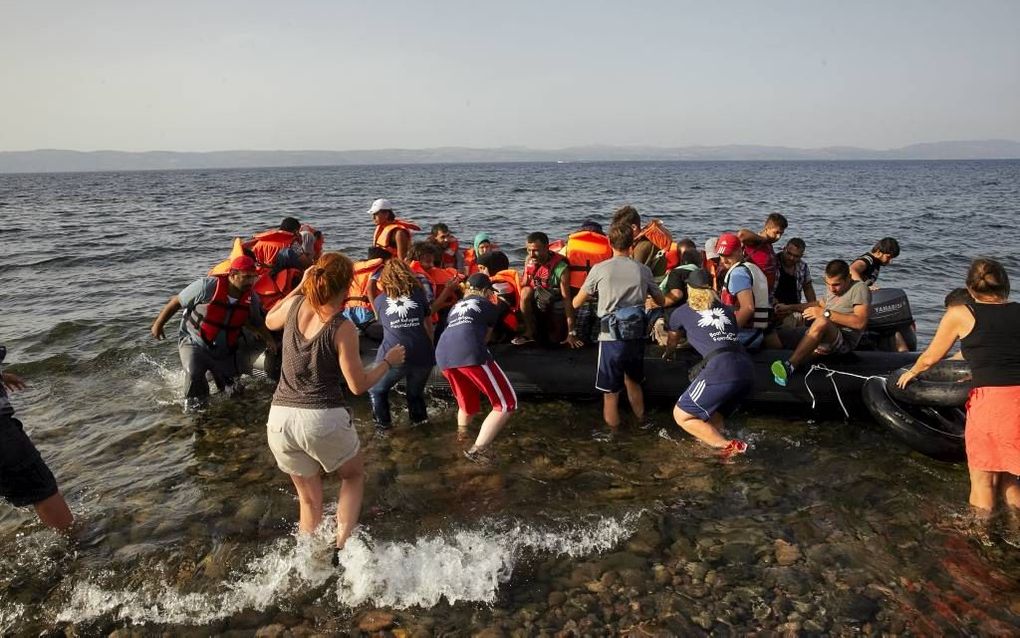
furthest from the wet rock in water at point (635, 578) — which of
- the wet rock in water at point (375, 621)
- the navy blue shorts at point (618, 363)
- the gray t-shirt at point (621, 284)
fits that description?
the gray t-shirt at point (621, 284)

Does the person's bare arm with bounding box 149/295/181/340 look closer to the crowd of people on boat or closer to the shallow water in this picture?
the crowd of people on boat

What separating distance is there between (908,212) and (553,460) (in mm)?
33262

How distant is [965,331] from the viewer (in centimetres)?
A: 415

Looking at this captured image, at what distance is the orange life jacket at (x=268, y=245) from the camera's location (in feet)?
24.8

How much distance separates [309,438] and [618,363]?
3146 mm

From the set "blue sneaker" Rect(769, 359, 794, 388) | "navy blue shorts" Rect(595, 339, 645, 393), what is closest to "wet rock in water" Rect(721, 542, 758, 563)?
"navy blue shorts" Rect(595, 339, 645, 393)

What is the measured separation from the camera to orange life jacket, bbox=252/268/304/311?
7.37 meters

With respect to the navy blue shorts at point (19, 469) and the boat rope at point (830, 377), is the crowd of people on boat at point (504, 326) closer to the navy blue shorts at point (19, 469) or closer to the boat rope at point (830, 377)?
the navy blue shorts at point (19, 469)

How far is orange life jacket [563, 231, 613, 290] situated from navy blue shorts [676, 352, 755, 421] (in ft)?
6.15

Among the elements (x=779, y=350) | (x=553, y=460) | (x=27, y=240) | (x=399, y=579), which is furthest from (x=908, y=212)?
(x=27, y=240)

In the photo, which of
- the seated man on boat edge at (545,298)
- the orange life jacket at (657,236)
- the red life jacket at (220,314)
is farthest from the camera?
the orange life jacket at (657,236)

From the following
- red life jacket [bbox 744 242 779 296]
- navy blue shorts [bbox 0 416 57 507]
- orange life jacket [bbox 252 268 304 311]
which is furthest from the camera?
orange life jacket [bbox 252 268 304 311]

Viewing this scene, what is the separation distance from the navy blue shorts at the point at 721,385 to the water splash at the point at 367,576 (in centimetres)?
130

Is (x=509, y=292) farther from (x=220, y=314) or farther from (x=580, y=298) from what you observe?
(x=220, y=314)
